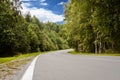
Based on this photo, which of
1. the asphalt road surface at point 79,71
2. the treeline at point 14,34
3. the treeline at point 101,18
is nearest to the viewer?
the asphalt road surface at point 79,71

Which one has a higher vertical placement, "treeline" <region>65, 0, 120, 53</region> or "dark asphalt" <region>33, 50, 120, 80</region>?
"treeline" <region>65, 0, 120, 53</region>

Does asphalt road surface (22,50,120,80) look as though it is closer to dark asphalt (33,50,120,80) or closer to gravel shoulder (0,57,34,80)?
dark asphalt (33,50,120,80)

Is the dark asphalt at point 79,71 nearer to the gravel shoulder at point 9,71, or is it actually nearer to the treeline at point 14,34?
the gravel shoulder at point 9,71

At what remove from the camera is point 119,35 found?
39.8 metres

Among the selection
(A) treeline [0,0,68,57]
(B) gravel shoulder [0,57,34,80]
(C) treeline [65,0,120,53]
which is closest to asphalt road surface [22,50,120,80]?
(B) gravel shoulder [0,57,34,80]

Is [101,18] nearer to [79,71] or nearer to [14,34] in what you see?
[14,34]

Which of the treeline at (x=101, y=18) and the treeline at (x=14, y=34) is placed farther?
the treeline at (x=101, y=18)

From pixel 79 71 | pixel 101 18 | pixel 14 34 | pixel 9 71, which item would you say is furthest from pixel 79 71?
pixel 14 34

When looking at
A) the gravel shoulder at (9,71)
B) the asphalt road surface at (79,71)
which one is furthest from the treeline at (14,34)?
the asphalt road surface at (79,71)

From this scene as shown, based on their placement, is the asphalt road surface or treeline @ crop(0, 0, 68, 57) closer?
the asphalt road surface

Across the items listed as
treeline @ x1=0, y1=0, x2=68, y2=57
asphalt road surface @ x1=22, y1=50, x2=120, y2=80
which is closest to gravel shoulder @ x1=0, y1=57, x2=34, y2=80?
asphalt road surface @ x1=22, y1=50, x2=120, y2=80


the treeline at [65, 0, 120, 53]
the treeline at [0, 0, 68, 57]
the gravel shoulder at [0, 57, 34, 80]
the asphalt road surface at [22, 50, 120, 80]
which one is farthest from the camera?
the treeline at [65, 0, 120, 53]

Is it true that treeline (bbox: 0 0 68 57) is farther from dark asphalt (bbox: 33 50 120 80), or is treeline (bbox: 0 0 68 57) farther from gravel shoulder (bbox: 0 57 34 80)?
dark asphalt (bbox: 33 50 120 80)

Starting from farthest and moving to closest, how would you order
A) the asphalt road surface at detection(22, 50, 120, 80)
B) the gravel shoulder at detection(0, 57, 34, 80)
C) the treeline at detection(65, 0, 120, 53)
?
the treeline at detection(65, 0, 120, 53), the gravel shoulder at detection(0, 57, 34, 80), the asphalt road surface at detection(22, 50, 120, 80)
